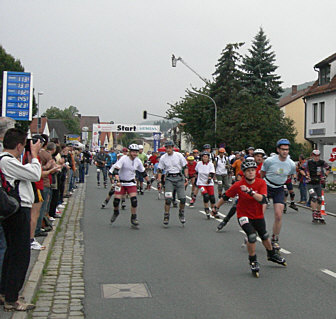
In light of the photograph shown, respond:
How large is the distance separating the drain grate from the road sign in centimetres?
1453

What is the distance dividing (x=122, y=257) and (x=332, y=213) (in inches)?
379

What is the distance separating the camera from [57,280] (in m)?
7.16

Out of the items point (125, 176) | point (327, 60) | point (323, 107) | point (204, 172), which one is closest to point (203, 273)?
point (125, 176)

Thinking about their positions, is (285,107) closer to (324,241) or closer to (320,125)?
(320,125)

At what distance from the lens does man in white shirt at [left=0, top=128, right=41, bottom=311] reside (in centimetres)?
536

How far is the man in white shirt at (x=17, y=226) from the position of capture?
536 cm

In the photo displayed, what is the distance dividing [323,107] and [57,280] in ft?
128

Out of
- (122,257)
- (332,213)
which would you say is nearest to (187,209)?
(332,213)

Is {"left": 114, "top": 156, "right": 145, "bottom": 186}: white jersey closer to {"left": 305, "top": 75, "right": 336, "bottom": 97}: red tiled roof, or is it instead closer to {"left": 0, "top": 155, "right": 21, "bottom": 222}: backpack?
{"left": 0, "top": 155, "right": 21, "bottom": 222}: backpack

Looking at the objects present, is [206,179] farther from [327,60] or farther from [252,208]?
[327,60]

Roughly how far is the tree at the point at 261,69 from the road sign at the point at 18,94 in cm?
3616

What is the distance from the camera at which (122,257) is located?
8.79 metres

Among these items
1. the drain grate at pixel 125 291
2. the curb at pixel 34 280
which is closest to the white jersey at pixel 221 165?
the curb at pixel 34 280

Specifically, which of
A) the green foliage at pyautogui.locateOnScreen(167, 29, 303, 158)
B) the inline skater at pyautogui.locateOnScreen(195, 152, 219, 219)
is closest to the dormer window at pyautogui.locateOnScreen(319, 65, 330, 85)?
Answer: the green foliage at pyautogui.locateOnScreen(167, 29, 303, 158)
